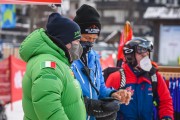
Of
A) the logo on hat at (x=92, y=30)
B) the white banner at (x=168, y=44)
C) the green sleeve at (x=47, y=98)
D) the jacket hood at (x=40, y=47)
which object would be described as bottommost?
the white banner at (x=168, y=44)

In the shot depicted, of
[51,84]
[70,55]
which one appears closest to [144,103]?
[70,55]

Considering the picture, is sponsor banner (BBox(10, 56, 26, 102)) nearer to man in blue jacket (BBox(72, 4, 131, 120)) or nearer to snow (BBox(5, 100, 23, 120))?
snow (BBox(5, 100, 23, 120))

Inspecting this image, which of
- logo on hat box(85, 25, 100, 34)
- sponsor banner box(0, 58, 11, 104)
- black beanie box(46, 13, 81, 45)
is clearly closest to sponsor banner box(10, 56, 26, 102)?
sponsor banner box(0, 58, 11, 104)

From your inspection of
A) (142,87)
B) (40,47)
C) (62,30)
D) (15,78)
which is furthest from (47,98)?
(15,78)

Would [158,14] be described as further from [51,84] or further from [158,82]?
[51,84]

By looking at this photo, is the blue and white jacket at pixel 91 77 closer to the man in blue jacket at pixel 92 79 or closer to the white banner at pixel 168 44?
the man in blue jacket at pixel 92 79

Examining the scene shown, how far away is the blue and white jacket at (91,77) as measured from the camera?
3752mm

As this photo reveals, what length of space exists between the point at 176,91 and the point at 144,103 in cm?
90

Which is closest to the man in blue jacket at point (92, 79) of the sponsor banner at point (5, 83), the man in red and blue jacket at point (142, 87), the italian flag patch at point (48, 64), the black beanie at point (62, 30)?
the man in red and blue jacket at point (142, 87)

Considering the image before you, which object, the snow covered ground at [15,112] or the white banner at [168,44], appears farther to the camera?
the white banner at [168,44]

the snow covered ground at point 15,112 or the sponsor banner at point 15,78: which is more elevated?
the sponsor banner at point 15,78

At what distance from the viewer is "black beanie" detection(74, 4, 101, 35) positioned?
402cm

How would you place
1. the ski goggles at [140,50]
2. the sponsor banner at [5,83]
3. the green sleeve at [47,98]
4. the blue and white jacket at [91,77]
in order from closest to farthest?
the green sleeve at [47,98] < the blue and white jacket at [91,77] < the ski goggles at [140,50] < the sponsor banner at [5,83]

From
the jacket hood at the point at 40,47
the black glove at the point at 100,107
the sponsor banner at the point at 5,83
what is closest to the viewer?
the jacket hood at the point at 40,47
